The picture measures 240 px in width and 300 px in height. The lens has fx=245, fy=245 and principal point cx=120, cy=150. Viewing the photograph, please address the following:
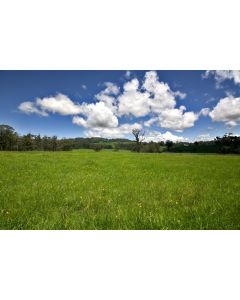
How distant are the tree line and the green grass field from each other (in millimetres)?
598

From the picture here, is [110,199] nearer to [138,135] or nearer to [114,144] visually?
[138,135]

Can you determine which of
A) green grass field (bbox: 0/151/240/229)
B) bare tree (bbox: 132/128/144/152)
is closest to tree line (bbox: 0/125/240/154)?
bare tree (bbox: 132/128/144/152)

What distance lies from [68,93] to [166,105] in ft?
10.8

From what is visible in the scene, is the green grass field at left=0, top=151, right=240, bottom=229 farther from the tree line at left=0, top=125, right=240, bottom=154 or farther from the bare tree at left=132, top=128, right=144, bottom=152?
the bare tree at left=132, top=128, right=144, bottom=152

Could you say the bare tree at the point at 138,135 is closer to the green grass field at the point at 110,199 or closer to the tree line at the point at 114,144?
the tree line at the point at 114,144

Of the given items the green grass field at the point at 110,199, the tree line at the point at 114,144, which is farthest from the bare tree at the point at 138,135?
the green grass field at the point at 110,199

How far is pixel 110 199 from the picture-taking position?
6148mm

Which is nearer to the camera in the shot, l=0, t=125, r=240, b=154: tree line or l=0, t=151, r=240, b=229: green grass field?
l=0, t=151, r=240, b=229: green grass field

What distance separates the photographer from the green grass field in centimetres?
476

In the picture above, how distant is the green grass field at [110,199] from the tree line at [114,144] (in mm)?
598

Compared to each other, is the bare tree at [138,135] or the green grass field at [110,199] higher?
the bare tree at [138,135]

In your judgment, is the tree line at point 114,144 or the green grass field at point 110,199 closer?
the green grass field at point 110,199

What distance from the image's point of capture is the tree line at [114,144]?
28.0ft
